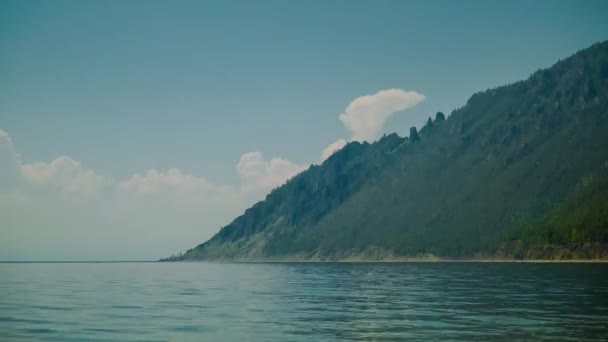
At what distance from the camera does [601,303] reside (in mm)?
63844

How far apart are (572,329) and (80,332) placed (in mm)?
39634

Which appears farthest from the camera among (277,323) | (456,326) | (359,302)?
(359,302)

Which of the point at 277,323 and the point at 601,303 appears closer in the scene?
the point at 277,323

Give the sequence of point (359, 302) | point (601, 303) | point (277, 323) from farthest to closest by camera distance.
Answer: point (359, 302)
point (601, 303)
point (277, 323)

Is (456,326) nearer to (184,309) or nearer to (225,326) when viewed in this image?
(225,326)

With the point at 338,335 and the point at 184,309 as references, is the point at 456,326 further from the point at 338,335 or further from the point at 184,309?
the point at 184,309

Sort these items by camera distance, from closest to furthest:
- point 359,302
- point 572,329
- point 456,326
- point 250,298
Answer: point 572,329
point 456,326
point 359,302
point 250,298

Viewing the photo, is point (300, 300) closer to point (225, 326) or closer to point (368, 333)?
point (225, 326)

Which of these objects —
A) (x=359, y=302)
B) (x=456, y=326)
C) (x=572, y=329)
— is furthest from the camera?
(x=359, y=302)

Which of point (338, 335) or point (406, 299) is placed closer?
point (338, 335)

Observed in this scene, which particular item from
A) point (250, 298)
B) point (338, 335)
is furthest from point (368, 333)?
point (250, 298)

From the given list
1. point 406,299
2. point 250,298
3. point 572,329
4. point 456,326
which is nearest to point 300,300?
point 250,298

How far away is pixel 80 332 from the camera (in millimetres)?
48438

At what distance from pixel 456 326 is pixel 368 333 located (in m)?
8.21
